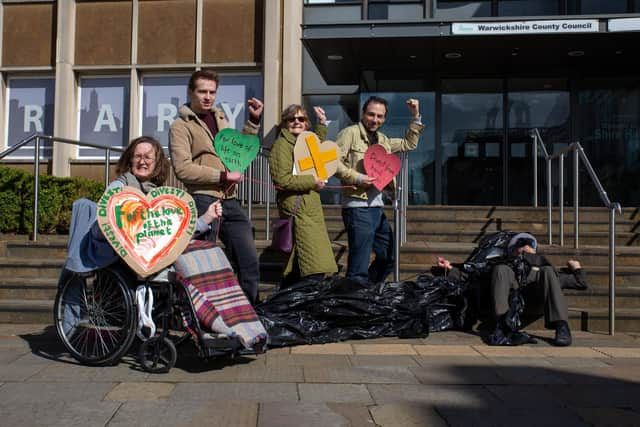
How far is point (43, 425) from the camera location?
3064mm

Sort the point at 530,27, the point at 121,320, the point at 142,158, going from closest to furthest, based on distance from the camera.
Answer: the point at 121,320
the point at 142,158
the point at 530,27

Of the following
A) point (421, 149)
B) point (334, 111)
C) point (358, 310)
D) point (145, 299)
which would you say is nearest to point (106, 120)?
point (334, 111)

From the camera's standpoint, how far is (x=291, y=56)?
1203 cm

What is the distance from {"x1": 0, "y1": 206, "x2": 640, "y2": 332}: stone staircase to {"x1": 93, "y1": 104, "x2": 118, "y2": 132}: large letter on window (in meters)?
5.18

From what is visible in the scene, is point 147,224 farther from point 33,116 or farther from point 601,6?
point 601,6

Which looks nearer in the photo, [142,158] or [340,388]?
[340,388]

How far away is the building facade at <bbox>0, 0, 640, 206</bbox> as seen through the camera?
12.3m

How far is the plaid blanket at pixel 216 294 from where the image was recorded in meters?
4.09

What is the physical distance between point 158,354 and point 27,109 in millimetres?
10859

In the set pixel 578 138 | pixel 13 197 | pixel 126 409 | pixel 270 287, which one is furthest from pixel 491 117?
pixel 126 409

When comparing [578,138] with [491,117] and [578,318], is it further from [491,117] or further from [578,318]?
[578,318]

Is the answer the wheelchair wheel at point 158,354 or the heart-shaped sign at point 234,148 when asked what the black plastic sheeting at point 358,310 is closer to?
the wheelchair wheel at point 158,354

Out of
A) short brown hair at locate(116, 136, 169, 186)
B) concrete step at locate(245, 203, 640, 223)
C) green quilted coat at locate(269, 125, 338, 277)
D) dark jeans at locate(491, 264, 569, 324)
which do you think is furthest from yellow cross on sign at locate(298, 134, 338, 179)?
concrete step at locate(245, 203, 640, 223)

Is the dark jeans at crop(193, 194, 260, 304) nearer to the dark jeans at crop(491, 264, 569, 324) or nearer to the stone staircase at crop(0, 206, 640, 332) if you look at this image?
the stone staircase at crop(0, 206, 640, 332)
